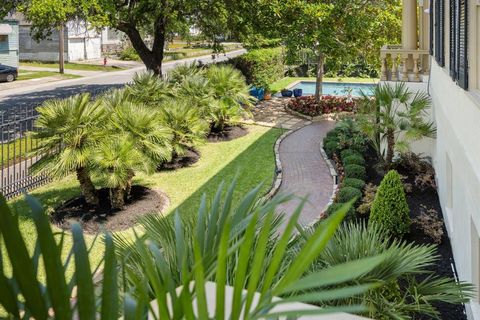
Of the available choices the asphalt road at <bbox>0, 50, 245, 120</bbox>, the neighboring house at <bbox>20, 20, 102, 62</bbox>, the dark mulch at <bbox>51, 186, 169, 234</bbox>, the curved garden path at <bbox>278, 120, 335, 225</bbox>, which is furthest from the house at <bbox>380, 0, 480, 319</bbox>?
the neighboring house at <bbox>20, 20, 102, 62</bbox>

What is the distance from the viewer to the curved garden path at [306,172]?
12.3 m

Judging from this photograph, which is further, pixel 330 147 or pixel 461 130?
pixel 330 147

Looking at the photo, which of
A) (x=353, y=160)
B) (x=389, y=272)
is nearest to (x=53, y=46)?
(x=353, y=160)

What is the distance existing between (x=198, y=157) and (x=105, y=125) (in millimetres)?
5393

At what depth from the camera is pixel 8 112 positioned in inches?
910

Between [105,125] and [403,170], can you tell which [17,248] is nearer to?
[105,125]

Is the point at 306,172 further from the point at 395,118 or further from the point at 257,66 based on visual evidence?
the point at 257,66

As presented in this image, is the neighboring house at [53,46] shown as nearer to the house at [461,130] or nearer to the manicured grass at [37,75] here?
the manicured grass at [37,75]

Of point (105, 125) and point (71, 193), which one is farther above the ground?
point (105, 125)

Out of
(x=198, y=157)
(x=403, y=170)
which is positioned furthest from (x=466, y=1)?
(x=198, y=157)

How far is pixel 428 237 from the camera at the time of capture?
30.6 feet

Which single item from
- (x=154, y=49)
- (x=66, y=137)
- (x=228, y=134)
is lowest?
(x=228, y=134)

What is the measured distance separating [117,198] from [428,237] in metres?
6.60

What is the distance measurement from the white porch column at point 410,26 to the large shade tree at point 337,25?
5.47 metres
